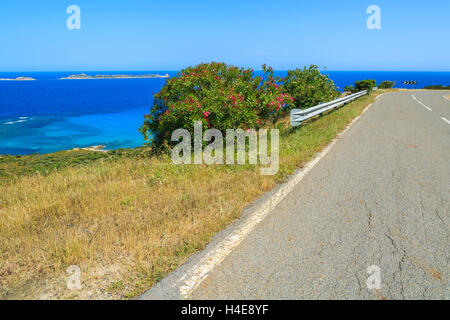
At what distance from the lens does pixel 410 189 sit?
15.7 feet

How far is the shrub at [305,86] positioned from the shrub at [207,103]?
4367 millimetres

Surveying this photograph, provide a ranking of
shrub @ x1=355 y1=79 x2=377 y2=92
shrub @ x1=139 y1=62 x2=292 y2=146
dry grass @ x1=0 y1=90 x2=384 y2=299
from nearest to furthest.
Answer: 1. dry grass @ x1=0 y1=90 x2=384 y2=299
2. shrub @ x1=139 y1=62 x2=292 y2=146
3. shrub @ x1=355 y1=79 x2=377 y2=92

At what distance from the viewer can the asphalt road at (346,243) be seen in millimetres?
2492

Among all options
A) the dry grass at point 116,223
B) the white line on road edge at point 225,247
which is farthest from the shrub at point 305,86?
the white line on road edge at point 225,247

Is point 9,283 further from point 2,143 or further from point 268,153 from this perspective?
point 2,143

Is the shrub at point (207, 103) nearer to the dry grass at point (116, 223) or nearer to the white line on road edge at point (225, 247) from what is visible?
the dry grass at point (116, 223)

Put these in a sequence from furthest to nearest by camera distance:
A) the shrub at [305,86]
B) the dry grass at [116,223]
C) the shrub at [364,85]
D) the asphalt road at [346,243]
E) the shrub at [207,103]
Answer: the shrub at [364,85], the shrub at [305,86], the shrub at [207,103], the dry grass at [116,223], the asphalt road at [346,243]

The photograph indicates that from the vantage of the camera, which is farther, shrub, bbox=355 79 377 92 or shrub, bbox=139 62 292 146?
shrub, bbox=355 79 377 92

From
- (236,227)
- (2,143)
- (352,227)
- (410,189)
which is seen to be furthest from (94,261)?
(2,143)

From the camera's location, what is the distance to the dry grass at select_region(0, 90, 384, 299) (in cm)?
269

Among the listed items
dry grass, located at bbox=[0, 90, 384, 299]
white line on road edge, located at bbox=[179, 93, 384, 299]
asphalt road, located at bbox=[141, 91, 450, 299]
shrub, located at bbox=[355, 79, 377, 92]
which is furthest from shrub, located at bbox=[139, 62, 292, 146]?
shrub, located at bbox=[355, 79, 377, 92]

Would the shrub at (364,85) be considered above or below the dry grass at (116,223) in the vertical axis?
above

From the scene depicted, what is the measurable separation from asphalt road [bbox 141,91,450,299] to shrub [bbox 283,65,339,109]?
9895 mm

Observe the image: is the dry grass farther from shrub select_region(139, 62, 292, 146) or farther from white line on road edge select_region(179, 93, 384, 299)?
shrub select_region(139, 62, 292, 146)
